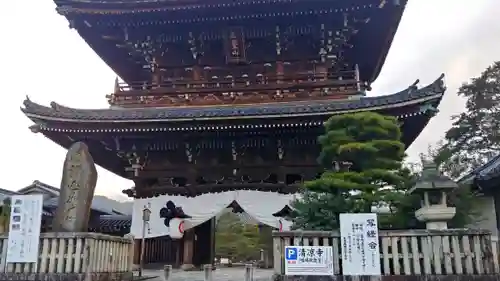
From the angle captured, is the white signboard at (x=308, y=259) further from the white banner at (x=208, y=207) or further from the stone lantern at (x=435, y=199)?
the white banner at (x=208, y=207)

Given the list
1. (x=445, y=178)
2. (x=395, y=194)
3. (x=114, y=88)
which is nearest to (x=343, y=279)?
(x=395, y=194)

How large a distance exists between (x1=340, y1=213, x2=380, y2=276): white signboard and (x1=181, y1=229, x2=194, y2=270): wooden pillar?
20.6 feet

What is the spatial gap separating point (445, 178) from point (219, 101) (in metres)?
7.11

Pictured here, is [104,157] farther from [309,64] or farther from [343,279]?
[343,279]

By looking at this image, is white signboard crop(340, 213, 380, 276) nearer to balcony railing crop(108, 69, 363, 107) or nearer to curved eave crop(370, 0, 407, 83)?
balcony railing crop(108, 69, 363, 107)

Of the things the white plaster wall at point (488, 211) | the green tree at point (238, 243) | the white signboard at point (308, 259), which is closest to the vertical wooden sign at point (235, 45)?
the white signboard at point (308, 259)

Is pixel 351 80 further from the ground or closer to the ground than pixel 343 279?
further from the ground

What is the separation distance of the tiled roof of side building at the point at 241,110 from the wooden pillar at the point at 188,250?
3.63 m

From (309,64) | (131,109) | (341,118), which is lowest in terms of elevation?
(341,118)

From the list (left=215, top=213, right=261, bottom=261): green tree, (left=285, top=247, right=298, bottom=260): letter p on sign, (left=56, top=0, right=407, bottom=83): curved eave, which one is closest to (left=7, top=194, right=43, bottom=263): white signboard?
(left=285, top=247, right=298, bottom=260): letter p on sign

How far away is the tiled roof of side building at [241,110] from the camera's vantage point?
10859 millimetres

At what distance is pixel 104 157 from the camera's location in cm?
1464

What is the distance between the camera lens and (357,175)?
27.0ft

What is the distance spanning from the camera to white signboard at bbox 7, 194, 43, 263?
334 inches
